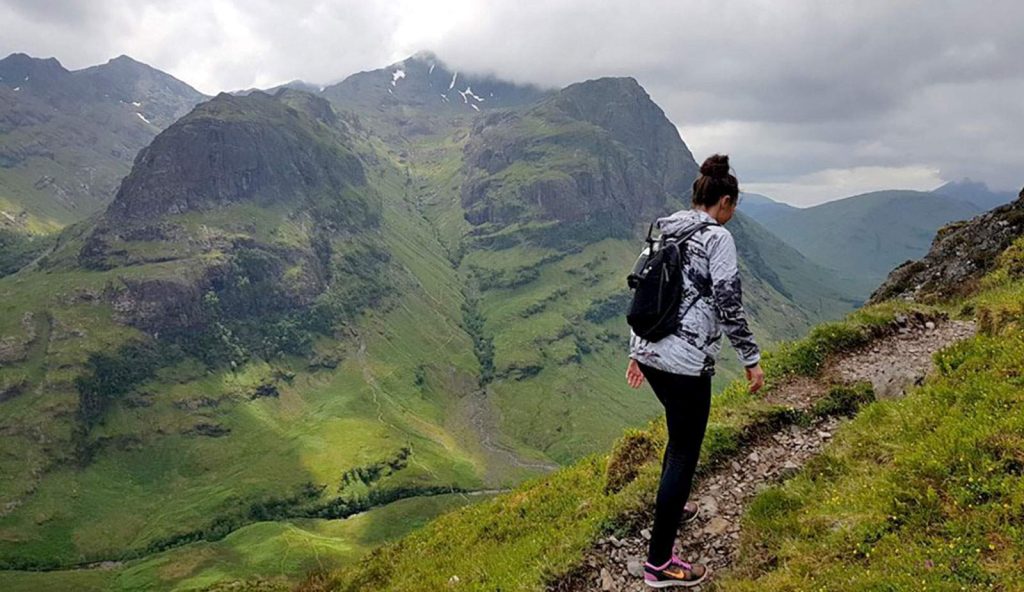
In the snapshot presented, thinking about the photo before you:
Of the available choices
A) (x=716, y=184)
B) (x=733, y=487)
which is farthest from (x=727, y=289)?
(x=733, y=487)

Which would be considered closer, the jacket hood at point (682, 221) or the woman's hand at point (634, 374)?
the jacket hood at point (682, 221)

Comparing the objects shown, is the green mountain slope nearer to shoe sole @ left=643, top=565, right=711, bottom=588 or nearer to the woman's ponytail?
shoe sole @ left=643, top=565, right=711, bottom=588

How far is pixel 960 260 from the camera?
3588 cm

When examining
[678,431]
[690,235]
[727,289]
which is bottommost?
[678,431]

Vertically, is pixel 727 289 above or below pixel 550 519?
above

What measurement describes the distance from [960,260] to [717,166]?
35529 mm

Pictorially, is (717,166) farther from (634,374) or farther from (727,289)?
(634,374)

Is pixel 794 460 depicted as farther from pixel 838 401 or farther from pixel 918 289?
pixel 918 289

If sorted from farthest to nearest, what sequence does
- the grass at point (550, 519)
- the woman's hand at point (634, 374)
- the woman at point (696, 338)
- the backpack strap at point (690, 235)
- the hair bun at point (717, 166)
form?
1. the grass at point (550, 519)
2. the woman's hand at point (634, 374)
3. the hair bun at point (717, 166)
4. the backpack strap at point (690, 235)
5. the woman at point (696, 338)

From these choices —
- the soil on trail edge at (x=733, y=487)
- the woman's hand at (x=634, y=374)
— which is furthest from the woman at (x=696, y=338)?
the soil on trail edge at (x=733, y=487)

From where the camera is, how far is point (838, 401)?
1484 cm

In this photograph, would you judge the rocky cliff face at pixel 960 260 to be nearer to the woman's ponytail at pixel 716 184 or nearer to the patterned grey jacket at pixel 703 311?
the woman's ponytail at pixel 716 184

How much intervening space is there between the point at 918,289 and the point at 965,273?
2.74 m

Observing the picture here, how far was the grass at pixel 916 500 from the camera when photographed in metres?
7.98
